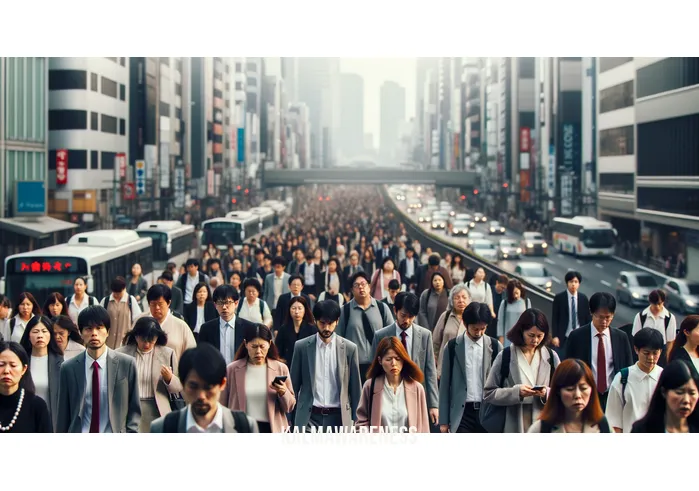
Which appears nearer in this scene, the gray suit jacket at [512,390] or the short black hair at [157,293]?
the gray suit jacket at [512,390]

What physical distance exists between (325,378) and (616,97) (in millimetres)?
58334

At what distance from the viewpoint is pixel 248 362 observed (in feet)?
24.8

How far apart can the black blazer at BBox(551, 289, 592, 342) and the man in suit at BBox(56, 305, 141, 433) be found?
5.78 meters

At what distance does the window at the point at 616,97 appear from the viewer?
61000 mm

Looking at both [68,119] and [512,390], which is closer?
[512,390]

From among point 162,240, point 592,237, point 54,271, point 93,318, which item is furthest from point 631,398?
point 592,237

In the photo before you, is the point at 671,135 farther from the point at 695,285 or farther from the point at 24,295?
the point at 24,295

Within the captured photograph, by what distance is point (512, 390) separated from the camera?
7273 millimetres

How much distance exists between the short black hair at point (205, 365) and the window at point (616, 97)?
191ft

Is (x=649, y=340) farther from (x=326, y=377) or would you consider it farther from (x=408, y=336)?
(x=326, y=377)

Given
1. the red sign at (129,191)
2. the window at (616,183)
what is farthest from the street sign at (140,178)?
the window at (616,183)

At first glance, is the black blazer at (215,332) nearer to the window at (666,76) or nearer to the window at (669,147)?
the window at (669,147)

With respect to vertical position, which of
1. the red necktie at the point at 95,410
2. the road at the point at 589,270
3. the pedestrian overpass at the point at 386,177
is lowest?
the road at the point at 589,270

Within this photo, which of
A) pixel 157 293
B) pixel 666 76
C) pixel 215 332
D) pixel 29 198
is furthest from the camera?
pixel 666 76
